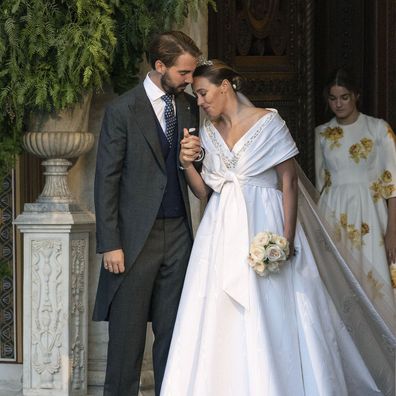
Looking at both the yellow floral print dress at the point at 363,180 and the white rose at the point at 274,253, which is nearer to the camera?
the white rose at the point at 274,253

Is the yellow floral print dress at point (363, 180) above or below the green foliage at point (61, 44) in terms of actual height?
below

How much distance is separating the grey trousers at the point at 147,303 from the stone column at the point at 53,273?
18.2 inches

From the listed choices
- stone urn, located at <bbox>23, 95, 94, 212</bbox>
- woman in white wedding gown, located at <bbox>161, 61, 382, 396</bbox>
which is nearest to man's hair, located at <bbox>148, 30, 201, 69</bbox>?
woman in white wedding gown, located at <bbox>161, 61, 382, 396</bbox>

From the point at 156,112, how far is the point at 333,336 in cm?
133

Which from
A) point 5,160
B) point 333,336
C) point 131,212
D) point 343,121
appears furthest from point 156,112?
point 343,121

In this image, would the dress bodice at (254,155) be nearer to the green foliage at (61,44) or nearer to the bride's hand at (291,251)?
the bride's hand at (291,251)

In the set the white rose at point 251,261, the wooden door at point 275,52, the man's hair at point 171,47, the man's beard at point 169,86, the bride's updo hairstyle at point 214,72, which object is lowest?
the white rose at point 251,261

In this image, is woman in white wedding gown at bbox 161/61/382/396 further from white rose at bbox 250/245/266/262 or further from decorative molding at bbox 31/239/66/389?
decorative molding at bbox 31/239/66/389

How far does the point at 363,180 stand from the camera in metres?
7.91

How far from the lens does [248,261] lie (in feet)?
20.8

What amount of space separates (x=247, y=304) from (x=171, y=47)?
1209mm

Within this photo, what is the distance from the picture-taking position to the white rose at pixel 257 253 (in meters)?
6.23

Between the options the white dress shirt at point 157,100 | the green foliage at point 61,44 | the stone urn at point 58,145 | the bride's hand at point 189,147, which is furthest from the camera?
the stone urn at point 58,145

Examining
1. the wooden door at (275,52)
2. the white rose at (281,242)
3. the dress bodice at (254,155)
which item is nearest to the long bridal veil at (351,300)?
the dress bodice at (254,155)
